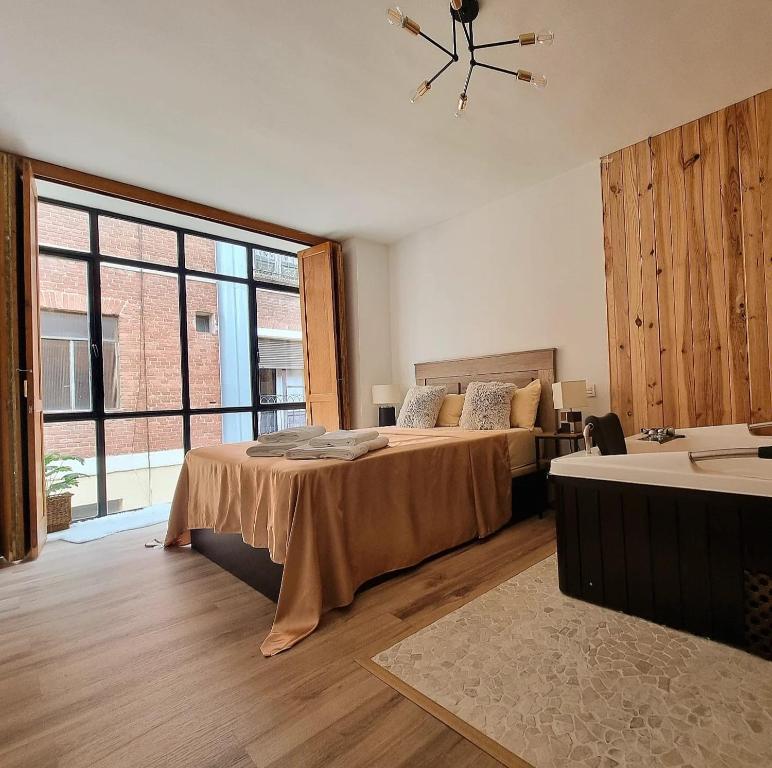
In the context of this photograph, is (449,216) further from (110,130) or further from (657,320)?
(110,130)

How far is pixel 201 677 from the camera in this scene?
1.55 meters

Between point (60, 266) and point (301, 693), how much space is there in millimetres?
4056

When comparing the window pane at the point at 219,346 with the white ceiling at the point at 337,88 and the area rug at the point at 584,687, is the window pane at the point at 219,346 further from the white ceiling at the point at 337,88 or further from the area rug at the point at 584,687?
the area rug at the point at 584,687

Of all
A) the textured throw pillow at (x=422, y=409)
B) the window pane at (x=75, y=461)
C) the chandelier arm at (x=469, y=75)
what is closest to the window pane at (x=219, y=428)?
the window pane at (x=75, y=461)

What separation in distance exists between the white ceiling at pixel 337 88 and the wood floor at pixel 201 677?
106 inches

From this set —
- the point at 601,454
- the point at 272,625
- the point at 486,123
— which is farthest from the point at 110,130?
the point at 601,454

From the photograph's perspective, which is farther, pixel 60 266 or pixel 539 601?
pixel 60 266

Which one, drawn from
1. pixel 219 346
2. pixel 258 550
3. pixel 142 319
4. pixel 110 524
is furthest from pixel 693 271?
pixel 110 524

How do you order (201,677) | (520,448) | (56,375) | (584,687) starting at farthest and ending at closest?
(56,375), (520,448), (201,677), (584,687)

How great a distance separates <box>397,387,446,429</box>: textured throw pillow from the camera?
3.93 m

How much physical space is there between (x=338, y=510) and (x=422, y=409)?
6.62 feet

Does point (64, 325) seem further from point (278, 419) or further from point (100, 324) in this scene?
point (278, 419)

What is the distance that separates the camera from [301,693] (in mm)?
1446

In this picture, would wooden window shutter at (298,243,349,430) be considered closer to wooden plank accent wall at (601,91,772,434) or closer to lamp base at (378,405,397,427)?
lamp base at (378,405,397,427)
